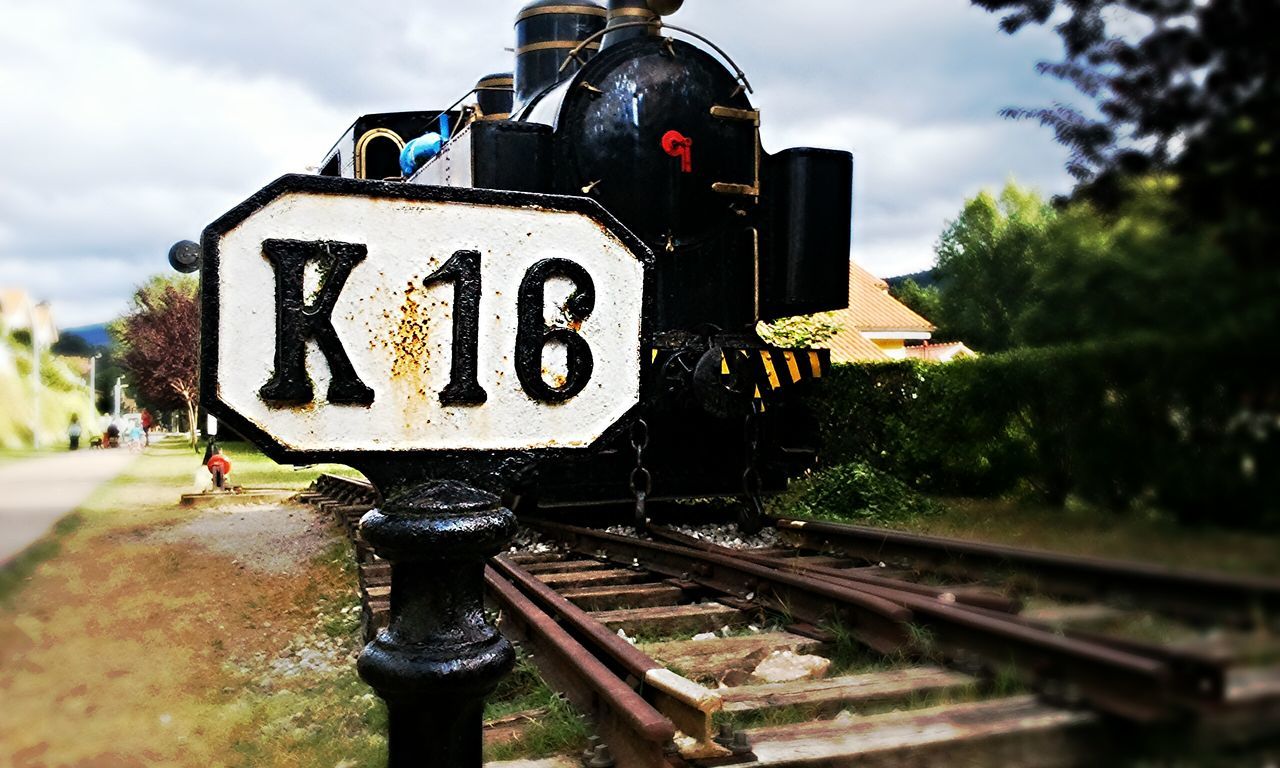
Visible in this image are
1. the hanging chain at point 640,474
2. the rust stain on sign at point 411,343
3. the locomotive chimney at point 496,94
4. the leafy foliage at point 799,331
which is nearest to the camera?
the rust stain on sign at point 411,343

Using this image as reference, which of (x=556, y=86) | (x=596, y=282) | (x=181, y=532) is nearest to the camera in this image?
(x=596, y=282)

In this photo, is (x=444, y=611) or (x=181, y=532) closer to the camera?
(x=444, y=611)

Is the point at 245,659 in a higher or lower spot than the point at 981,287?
lower

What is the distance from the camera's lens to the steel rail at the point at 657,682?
224cm

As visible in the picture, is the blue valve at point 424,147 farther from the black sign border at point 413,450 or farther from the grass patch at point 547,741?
the black sign border at point 413,450

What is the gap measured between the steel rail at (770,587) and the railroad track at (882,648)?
13mm

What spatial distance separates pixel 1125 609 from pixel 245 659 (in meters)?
4.56

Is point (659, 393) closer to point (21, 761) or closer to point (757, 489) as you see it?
point (757, 489)

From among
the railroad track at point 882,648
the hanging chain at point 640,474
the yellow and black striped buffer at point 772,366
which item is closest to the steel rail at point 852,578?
the railroad track at point 882,648

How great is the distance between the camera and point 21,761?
2.82 m

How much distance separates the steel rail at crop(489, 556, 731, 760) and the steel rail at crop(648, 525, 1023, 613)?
629 millimetres

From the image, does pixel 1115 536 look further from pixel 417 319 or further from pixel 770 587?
pixel 770 587

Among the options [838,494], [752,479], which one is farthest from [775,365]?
[838,494]

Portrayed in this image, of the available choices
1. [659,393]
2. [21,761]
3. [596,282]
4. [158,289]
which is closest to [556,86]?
[659,393]
